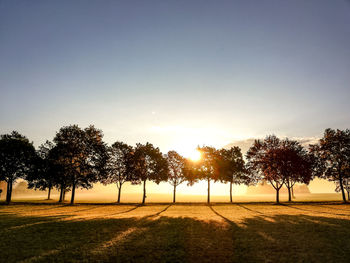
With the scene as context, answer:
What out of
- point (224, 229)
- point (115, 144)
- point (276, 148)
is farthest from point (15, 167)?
point (276, 148)

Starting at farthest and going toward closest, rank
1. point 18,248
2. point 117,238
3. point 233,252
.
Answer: point 117,238, point 18,248, point 233,252

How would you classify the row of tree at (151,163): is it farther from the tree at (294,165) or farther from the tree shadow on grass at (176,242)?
the tree shadow on grass at (176,242)

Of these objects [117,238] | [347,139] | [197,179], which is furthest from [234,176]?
[117,238]

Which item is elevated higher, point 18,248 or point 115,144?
point 115,144

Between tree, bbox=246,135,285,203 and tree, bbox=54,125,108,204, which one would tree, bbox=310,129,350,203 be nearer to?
tree, bbox=246,135,285,203

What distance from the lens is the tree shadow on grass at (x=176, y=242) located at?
12875mm

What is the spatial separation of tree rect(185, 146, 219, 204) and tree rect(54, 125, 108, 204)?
24108 mm

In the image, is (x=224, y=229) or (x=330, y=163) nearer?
(x=224, y=229)

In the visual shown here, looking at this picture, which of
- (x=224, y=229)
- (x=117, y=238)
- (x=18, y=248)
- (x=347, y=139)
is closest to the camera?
(x=18, y=248)

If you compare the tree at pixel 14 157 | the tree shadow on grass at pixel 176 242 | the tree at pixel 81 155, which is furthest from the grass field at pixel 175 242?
the tree at pixel 14 157

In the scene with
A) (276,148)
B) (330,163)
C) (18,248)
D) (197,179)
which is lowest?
(18,248)

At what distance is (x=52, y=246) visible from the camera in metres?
15.1

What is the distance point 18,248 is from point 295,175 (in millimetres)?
58171

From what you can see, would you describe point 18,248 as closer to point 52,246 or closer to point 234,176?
point 52,246
